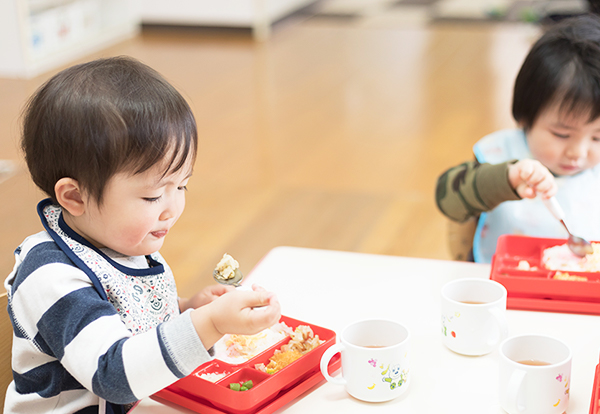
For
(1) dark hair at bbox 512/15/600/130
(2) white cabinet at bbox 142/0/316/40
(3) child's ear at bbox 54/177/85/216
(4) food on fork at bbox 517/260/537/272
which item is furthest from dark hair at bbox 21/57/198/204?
(2) white cabinet at bbox 142/0/316/40

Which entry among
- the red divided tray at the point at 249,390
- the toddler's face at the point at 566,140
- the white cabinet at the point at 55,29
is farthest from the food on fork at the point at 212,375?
the white cabinet at the point at 55,29

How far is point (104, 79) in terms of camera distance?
0.78 m

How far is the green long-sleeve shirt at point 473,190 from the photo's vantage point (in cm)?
119

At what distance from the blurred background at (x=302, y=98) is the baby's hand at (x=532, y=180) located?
2.37 ft

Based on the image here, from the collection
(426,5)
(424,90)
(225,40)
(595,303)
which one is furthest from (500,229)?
(426,5)

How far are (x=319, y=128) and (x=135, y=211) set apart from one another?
2.81m

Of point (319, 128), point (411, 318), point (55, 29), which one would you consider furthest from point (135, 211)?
point (55, 29)

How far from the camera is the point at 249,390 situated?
2.38ft

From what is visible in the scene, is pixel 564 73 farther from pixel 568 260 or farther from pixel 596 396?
pixel 596 396

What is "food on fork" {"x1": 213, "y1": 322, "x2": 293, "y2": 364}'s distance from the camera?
2.71ft

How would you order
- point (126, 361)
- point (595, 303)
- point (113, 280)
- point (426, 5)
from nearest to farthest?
point (126, 361), point (113, 280), point (595, 303), point (426, 5)

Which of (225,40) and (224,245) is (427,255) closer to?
(224,245)

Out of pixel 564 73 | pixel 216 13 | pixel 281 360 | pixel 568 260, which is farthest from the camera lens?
pixel 216 13

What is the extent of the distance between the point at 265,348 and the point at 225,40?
14.9 ft
